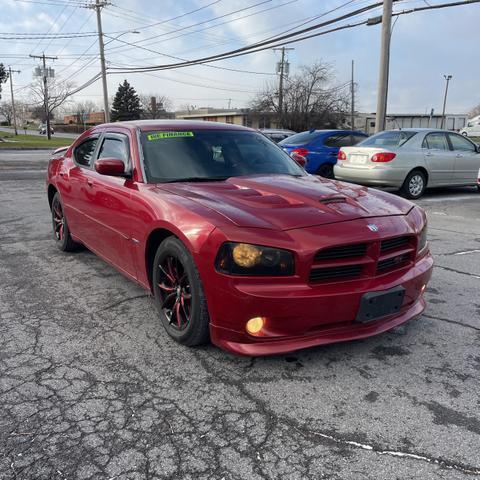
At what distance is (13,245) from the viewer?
5887 millimetres

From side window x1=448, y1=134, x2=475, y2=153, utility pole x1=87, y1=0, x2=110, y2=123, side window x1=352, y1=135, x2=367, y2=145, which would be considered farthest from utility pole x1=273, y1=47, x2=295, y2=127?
side window x1=448, y1=134, x2=475, y2=153

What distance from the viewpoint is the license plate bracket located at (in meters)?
2.69

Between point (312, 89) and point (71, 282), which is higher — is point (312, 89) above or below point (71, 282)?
above

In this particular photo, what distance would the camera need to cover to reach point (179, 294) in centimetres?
313

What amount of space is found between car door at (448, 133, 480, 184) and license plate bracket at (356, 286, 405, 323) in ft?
28.8

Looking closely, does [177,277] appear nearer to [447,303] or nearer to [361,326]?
[361,326]

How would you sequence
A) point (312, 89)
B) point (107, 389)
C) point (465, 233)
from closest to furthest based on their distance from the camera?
point (107, 389) → point (465, 233) → point (312, 89)

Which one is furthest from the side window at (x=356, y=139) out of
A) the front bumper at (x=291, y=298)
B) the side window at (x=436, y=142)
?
the front bumper at (x=291, y=298)

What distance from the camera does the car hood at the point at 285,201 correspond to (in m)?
2.79

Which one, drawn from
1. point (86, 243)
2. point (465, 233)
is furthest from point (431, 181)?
point (86, 243)

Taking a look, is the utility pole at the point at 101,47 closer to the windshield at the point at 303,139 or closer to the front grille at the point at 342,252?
the windshield at the point at 303,139

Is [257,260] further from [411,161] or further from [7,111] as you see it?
[7,111]

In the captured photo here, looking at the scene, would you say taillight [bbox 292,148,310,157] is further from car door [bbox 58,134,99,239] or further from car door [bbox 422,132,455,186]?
car door [bbox 58,134,99,239]

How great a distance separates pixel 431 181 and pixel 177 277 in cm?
859
